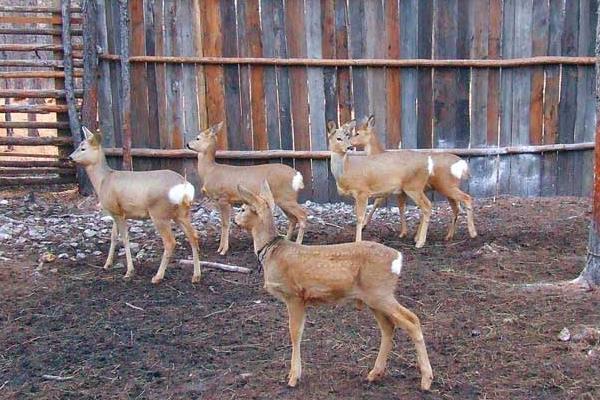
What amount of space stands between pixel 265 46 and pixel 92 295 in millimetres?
4765

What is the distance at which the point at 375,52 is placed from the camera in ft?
32.8

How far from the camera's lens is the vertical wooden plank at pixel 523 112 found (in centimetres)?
1014

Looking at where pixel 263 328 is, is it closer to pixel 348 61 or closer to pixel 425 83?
pixel 348 61

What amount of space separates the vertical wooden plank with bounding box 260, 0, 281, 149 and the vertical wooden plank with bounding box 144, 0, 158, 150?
1414 millimetres

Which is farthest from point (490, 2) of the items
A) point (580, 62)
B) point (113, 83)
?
point (113, 83)

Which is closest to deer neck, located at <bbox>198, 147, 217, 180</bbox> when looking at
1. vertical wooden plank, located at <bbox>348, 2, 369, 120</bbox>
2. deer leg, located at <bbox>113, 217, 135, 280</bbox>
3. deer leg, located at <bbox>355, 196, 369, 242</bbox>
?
deer leg, located at <bbox>113, 217, 135, 280</bbox>

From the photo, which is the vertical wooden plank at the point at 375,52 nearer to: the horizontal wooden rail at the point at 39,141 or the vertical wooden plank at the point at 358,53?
the vertical wooden plank at the point at 358,53

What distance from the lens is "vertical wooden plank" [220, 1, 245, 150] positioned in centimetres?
982

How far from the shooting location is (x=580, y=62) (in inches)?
404

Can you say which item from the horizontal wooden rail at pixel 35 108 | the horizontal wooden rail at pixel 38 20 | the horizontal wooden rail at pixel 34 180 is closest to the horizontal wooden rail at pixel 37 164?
the horizontal wooden rail at pixel 34 180

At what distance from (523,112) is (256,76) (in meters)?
3.64

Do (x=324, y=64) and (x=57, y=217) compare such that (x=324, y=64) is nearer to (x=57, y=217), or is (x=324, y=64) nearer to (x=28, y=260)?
(x=57, y=217)

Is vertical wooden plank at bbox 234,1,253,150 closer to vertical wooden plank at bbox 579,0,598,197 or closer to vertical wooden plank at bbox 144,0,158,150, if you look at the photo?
vertical wooden plank at bbox 144,0,158,150

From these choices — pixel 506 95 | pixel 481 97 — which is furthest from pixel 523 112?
pixel 481 97
